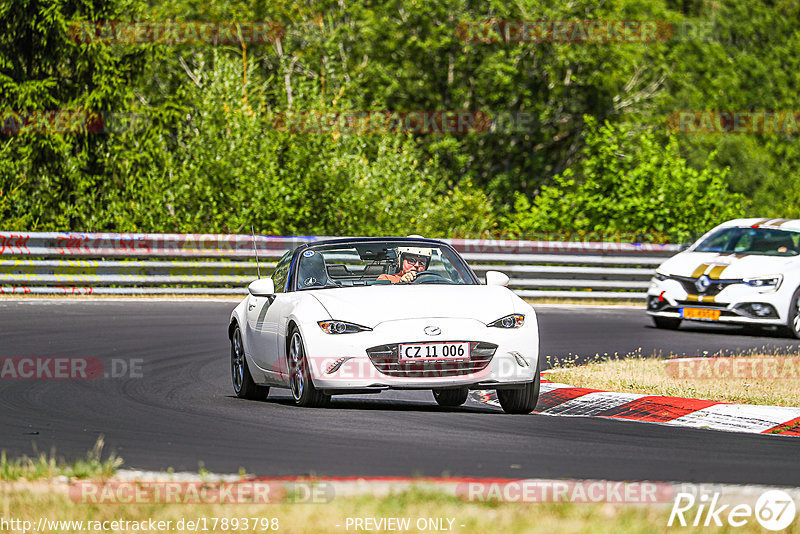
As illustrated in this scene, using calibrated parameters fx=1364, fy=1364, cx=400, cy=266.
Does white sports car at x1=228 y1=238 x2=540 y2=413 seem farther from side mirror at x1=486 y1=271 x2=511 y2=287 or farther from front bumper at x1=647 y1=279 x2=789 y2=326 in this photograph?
front bumper at x1=647 y1=279 x2=789 y2=326

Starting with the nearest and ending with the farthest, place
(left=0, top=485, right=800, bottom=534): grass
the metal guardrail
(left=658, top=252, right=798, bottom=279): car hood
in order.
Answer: (left=0, top=485, right=800, bottom=534): grass, (left=658, top=252, right=798, bottom=279): car hood, the metal guardrail

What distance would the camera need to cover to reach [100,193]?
28875 millimetres

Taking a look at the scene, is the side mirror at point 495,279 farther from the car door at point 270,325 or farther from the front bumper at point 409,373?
the car door at point 270,325

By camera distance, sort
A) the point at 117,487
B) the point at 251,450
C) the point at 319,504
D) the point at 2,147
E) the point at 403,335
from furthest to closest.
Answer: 1. the point at 2,147
2. the point at 403,335
3. the point at 251,450
4. the point at 117,487
5. the point at 319,504

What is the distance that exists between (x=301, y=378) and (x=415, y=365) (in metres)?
0.96

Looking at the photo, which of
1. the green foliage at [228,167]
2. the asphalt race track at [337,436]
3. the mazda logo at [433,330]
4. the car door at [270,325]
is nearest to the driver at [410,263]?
the car door at [270,325]

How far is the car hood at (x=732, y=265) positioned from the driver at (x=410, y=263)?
8.10 meters

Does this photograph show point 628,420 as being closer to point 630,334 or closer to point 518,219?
point 630,334

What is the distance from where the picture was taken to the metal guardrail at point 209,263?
22547mm

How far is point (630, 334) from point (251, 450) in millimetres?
11215

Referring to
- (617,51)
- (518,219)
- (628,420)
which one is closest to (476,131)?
(617,51)

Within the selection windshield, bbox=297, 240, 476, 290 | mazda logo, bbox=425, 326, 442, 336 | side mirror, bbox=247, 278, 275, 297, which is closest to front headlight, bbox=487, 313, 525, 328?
mazda logo, bbox=425, 326, 442, 336

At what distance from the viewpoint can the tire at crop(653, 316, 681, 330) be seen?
19.2 m

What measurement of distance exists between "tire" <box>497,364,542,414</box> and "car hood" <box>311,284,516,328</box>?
57cm
